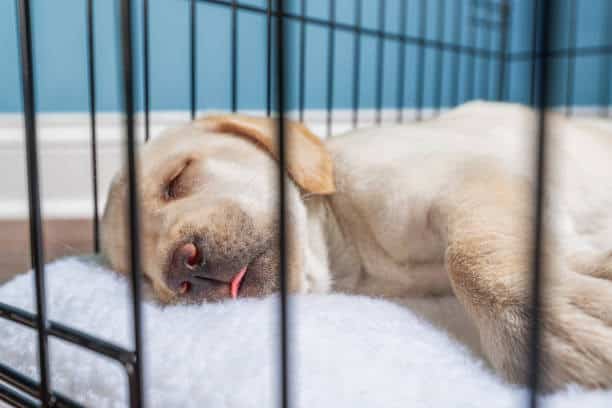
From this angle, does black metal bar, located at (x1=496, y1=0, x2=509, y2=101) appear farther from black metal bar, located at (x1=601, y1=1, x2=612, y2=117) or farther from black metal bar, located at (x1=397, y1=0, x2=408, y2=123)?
black metal bar, located at (x1=397, y1=0, x2=408, y2=123)

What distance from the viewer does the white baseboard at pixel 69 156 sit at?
269 cm

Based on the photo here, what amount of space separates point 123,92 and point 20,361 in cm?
59

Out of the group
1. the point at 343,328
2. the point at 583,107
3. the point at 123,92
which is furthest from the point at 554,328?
the point at 583,107

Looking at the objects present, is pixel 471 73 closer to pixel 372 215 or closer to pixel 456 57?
pixel 456 57

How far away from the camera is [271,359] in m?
0.76

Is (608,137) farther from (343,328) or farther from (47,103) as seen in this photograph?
(47,103)

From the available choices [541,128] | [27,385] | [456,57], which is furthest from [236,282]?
[456,57]

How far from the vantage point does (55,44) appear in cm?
231

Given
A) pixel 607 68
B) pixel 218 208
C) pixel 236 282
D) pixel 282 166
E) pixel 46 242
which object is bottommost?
pixel 46 242

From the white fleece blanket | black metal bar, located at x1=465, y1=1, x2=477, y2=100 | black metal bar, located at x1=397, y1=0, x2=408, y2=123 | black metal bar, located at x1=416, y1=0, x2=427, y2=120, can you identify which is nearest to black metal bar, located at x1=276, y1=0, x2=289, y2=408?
the white fleece blanket

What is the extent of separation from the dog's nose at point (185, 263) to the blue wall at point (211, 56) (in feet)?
4.00

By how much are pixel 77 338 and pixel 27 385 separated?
180 millimetres

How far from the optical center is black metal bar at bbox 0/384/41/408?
32.7 inches

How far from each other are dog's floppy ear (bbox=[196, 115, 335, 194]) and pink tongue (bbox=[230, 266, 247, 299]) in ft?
0.70
